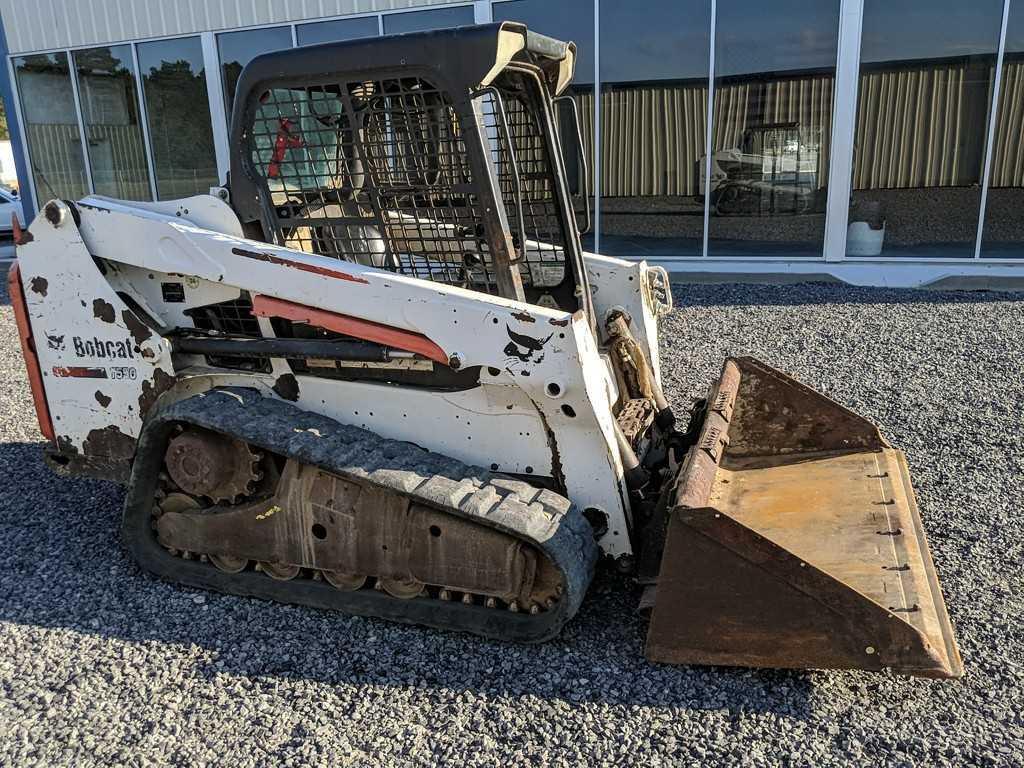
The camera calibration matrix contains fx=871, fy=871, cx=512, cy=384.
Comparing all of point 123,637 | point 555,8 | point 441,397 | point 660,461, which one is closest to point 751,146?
point 555,8

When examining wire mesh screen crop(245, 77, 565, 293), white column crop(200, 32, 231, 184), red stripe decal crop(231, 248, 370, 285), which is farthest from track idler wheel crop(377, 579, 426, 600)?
white column crop(200, 32, 231, 184)

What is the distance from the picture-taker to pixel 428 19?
11234 millimetres

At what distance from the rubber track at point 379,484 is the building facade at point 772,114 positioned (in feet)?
24.3

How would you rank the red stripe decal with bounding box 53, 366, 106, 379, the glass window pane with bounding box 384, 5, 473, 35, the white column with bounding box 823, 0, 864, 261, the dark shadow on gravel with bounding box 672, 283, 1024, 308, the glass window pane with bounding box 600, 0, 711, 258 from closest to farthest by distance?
the red stripe decal with bounding box 53, 366, 106, 379 → the dark shadow on gravel with bounding box 672, 283, 1024, 308 → the white column with bounding box 823, 0, 864, 261 → the glass window pane with bounding box 600, 0, 711, 258 → the glass window pane with bounding box 384, 5, 473, 35

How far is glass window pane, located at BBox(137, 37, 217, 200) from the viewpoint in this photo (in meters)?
12.6

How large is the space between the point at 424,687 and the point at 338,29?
34.8 feet

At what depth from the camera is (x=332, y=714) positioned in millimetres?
2871

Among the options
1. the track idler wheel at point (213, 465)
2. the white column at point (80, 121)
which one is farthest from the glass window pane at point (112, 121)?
the track idler wheel at point (213, 465)

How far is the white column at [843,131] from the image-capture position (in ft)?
33.3

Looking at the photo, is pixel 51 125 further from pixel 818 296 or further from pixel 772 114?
pixel 818 296

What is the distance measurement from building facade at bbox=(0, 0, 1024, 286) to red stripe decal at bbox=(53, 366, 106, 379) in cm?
729

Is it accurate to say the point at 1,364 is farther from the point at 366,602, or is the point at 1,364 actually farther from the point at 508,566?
the point at 508,566

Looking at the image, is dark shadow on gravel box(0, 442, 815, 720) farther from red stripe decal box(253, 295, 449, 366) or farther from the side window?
the side window

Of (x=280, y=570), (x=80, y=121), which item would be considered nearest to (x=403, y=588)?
(x=280, y=570)
